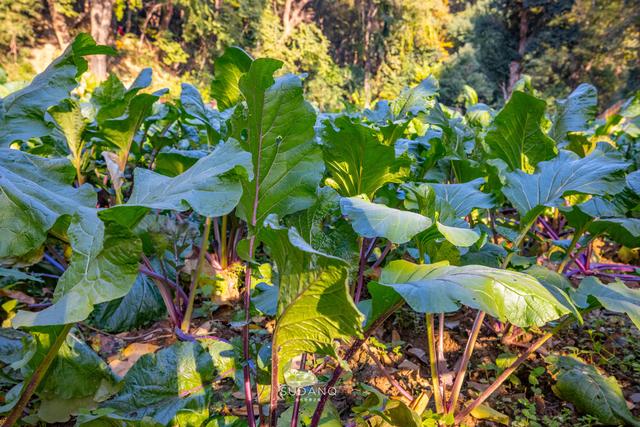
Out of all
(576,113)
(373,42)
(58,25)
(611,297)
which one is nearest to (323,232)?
(611,297)

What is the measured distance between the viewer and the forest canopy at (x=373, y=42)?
43.1 ft

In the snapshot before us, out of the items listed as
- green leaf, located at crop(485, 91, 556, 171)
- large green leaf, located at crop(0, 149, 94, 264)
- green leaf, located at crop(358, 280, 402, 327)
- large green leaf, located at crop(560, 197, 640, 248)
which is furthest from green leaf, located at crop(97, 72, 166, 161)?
large green leaf, located at crop(560, 197, 640, 248)

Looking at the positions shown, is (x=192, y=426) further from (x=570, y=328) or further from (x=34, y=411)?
(x=570, y=328)

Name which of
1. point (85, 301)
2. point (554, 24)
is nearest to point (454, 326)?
point (85, 301)

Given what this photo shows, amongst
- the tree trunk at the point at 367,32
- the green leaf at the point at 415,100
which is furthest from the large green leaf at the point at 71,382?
the tree trunk at the point at 367,32

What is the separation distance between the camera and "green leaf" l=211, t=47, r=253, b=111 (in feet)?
3.99

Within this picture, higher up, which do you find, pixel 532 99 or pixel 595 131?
pixel 532 99

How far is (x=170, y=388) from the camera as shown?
A: 98 centimetres

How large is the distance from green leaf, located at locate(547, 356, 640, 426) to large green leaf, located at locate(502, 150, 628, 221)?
615 mm

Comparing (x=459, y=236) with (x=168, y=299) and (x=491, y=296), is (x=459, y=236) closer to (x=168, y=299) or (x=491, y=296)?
(x=491, y=296)

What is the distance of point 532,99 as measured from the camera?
49.7 inches

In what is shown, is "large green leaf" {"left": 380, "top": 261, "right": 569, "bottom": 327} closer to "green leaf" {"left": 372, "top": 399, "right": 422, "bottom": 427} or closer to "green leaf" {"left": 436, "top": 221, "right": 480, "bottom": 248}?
"green leaf" {"left": 436, "top": 221, "right": 480, "bottom": 248}

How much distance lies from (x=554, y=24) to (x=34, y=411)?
19.3 metres

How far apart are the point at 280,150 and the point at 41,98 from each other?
705mm
